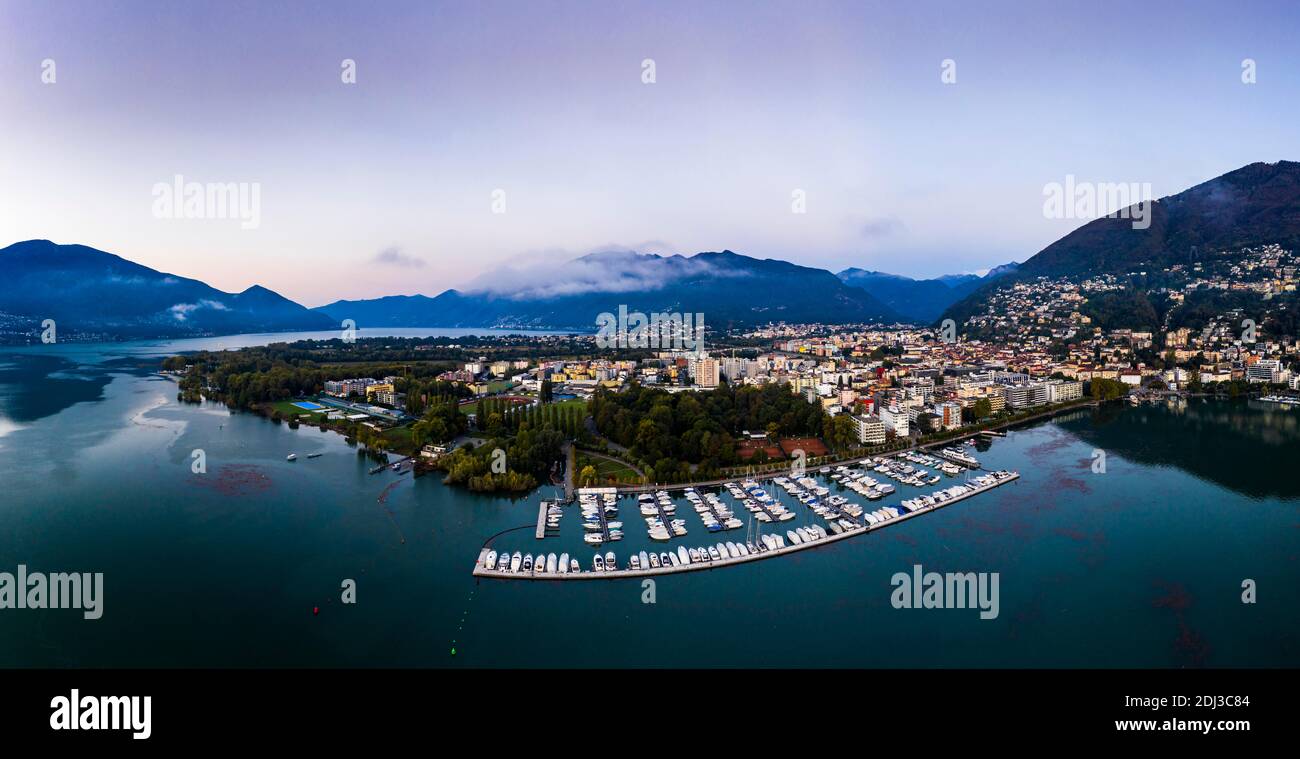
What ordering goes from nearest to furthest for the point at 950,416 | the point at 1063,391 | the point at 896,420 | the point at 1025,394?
1. the point at 896,420
2. the point at 950,416
3. the point at 1025,394
4. the point at 1063,391

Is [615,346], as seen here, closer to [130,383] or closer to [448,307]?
[130,383]

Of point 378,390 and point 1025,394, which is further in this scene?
point 378,390

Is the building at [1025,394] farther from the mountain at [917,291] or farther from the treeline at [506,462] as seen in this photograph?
the mountain at [917,291]

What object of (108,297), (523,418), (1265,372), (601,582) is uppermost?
(108,297)

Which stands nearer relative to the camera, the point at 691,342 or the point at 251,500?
the point at 251,500

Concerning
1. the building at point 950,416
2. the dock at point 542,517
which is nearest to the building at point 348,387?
the dock at point 542,517

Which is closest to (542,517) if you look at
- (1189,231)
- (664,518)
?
(664,518)

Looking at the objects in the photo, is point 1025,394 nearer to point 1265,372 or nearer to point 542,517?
point 1265,372
